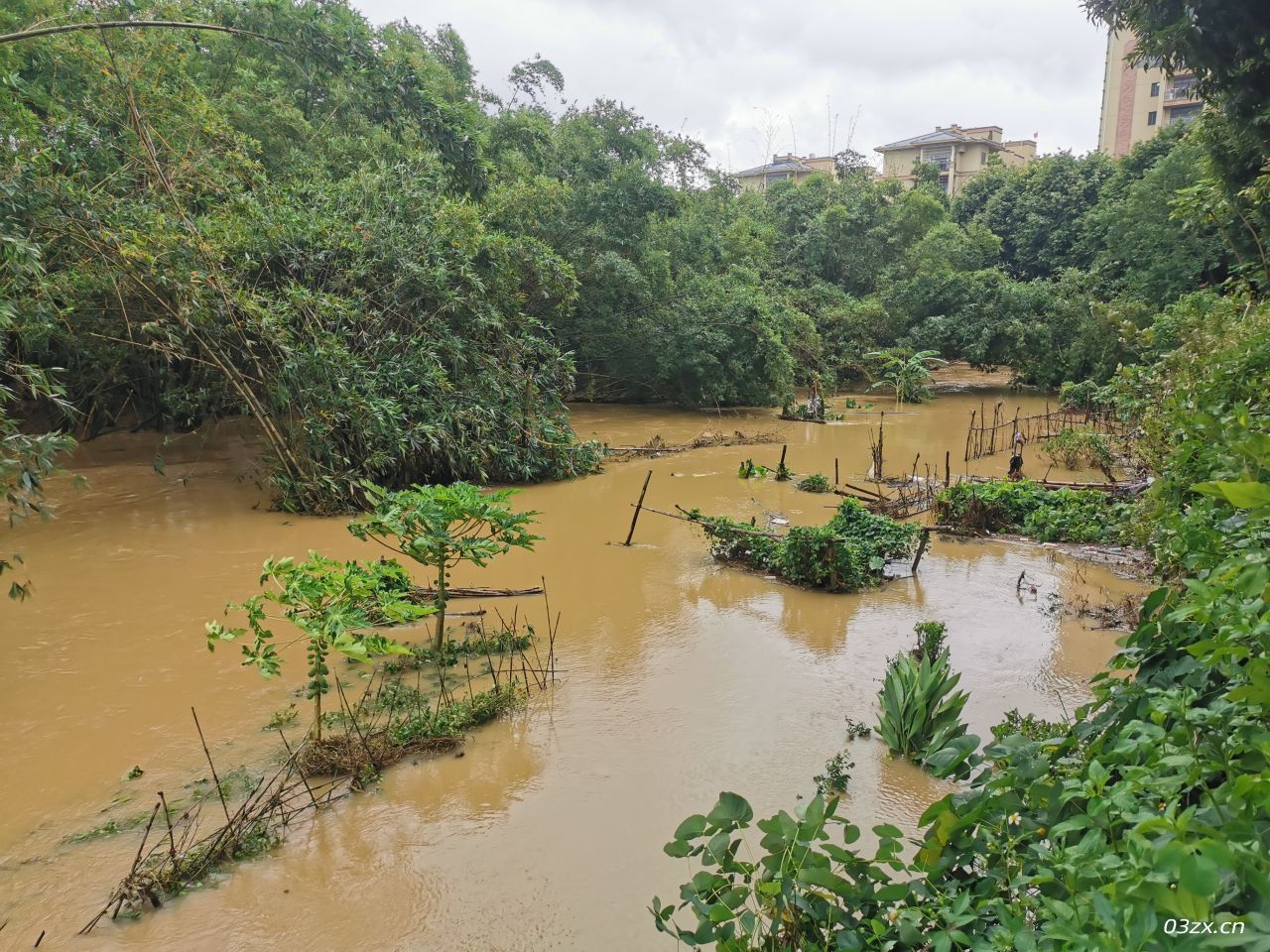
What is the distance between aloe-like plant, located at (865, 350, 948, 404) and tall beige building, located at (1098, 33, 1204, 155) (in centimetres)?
2238

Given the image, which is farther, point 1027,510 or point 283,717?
point 1027,510

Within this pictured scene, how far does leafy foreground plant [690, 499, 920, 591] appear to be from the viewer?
9.24 metres

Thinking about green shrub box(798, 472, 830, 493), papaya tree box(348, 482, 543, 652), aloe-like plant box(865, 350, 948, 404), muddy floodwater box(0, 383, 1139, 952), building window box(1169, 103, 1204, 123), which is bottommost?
muddy floodwater box(0, 383, 1139, 952)

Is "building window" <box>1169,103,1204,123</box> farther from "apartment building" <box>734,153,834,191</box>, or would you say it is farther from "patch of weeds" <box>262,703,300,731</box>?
"patch of weeds" <box>262,703,300,731</box>

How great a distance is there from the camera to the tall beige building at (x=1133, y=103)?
39750 mm

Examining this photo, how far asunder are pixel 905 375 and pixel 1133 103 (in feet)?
91.5

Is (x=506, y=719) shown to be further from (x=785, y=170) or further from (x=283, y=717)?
(x=785, y=170)

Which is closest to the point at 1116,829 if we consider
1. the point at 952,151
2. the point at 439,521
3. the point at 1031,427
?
the point at 439,521

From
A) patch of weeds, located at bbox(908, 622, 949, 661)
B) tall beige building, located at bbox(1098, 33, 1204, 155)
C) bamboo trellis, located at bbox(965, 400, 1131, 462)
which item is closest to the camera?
patch of weeds, located at bbox(908, 622, 949, 661)

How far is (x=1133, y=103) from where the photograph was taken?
1606 inches

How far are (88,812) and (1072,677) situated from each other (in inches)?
299

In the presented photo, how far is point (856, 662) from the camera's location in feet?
24.4

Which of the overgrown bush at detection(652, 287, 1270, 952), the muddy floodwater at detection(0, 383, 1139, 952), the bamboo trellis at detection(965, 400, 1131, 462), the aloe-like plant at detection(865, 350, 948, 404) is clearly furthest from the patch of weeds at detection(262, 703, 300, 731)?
the aloe-like plant at detection(865, 350, 948, 404)

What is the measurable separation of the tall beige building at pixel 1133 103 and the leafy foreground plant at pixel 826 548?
130 feet
